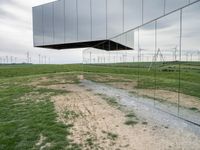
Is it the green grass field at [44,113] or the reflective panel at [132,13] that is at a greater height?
the reflective panel at [132,13]

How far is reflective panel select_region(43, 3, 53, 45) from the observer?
20.6m

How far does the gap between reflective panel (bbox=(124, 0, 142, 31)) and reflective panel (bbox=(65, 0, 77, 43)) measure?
5523 mm

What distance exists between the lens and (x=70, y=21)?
1905 cm

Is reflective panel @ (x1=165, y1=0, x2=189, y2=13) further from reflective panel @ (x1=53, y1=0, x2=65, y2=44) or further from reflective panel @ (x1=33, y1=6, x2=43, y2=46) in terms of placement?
reflective panel @ (x1=33, y1=6, x2=43, y2=46)

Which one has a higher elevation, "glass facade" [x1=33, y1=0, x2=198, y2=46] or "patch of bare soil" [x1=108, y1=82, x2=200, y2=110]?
"glass facade" [x1=33, y1=0, x2=198, y2=46]

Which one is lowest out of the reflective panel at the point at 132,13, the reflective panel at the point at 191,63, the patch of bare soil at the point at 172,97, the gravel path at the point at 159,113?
the gravel path at the point at 159,113

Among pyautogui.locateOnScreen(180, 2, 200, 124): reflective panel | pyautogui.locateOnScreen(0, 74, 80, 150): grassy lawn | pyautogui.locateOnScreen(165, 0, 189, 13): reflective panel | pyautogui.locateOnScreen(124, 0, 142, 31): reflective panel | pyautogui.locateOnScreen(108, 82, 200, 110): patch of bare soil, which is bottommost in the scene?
pyautogui.locateOnScreen(0, 74, 80, 150): grassy lawn

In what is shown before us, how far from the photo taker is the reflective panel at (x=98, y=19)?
16391 millimetres

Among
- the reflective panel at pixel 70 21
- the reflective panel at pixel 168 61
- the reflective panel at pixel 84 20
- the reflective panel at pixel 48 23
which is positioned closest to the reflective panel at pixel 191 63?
the reflective panel at pixel 168 61

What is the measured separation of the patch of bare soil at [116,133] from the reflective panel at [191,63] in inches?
44.4

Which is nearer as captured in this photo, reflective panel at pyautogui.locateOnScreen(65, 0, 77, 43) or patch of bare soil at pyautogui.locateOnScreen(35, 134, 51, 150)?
patch of bare soil at pyautogui.locateOnScreen(35, 134, 51, 150)

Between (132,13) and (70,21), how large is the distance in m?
6.86

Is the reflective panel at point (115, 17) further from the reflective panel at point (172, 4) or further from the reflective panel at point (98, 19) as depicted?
the reflective panel at point (172, 4)

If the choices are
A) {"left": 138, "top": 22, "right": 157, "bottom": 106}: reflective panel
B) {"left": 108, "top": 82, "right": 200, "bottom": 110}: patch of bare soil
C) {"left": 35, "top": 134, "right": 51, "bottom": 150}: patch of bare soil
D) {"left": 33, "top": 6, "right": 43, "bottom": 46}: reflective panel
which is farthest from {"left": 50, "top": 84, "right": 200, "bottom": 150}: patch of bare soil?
{"left": 33, "top": 6, "right": 43, "bottom": 46}: reflective panel
